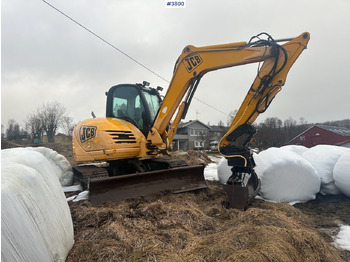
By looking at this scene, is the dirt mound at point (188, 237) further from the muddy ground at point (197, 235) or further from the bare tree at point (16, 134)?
the bare tree at point (16, 134)

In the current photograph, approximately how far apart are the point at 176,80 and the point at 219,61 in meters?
1.02

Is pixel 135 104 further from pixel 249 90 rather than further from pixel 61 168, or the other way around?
pixel 61 168

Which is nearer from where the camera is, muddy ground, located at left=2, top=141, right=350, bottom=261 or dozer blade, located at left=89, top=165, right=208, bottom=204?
muddy ground, located at left=2, top=141, right=350, bottom=261

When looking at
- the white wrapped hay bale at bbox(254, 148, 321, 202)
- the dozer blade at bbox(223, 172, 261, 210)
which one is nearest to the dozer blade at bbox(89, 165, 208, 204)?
the dozer blade at bbox(223, 172, 261, 210)

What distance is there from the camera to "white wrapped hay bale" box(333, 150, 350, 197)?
5234 mm

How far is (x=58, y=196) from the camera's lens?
2588 mm

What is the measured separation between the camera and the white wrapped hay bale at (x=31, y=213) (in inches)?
63.9

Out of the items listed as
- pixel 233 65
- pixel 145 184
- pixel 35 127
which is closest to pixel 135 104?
pixel 145 184

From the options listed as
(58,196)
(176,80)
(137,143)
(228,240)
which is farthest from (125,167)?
(228,240)

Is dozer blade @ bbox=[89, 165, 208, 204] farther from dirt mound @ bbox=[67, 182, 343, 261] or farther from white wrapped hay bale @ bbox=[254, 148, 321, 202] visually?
white wrapped hay bale @ bbox=[254, 148, 321, 202]

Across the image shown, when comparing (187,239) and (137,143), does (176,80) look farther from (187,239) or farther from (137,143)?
(187,239)

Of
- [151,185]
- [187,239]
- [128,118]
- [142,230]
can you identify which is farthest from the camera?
[128,118]

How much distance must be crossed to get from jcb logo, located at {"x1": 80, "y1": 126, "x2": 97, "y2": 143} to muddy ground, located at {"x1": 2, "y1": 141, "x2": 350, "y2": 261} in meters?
1.54

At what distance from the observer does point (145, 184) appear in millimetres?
5105
